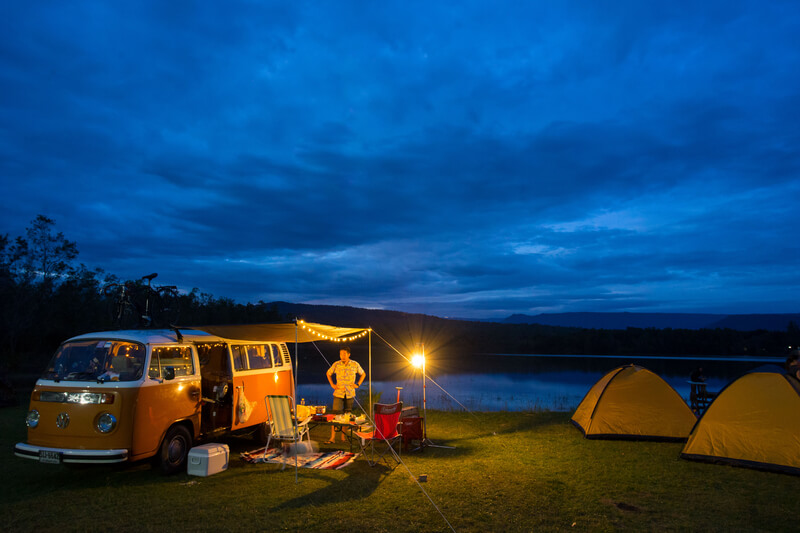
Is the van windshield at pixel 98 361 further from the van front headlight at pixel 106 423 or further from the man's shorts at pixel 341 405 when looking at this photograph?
the man's shorts at pixel 341 405

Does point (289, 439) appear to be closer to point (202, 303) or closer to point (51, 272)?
point (51, 272)

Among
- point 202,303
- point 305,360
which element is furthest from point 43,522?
point 202,303

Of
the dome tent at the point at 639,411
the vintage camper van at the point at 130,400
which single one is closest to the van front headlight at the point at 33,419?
the vintage camper van at the point at 130,400

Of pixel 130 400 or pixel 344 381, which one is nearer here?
pixel 130 400

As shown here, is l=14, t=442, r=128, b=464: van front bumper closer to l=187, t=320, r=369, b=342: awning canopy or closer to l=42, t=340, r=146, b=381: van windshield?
l=42, t=340, r=146, b=381: van windshield

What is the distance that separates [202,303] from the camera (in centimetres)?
4962

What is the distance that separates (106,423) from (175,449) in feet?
4.19

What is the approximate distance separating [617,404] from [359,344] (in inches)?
2207

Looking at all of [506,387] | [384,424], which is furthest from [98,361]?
[506,387]

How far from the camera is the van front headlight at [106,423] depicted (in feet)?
20.3

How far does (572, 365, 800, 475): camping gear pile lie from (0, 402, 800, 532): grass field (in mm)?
293

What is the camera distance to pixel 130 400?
6352mm

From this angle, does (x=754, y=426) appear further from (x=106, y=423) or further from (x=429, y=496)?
(x=106, y=423)

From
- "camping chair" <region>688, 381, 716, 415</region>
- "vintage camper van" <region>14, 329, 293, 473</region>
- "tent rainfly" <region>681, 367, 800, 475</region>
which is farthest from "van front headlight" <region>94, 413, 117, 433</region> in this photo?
"camping chair" <region>688, 381, 716, 415</region>
